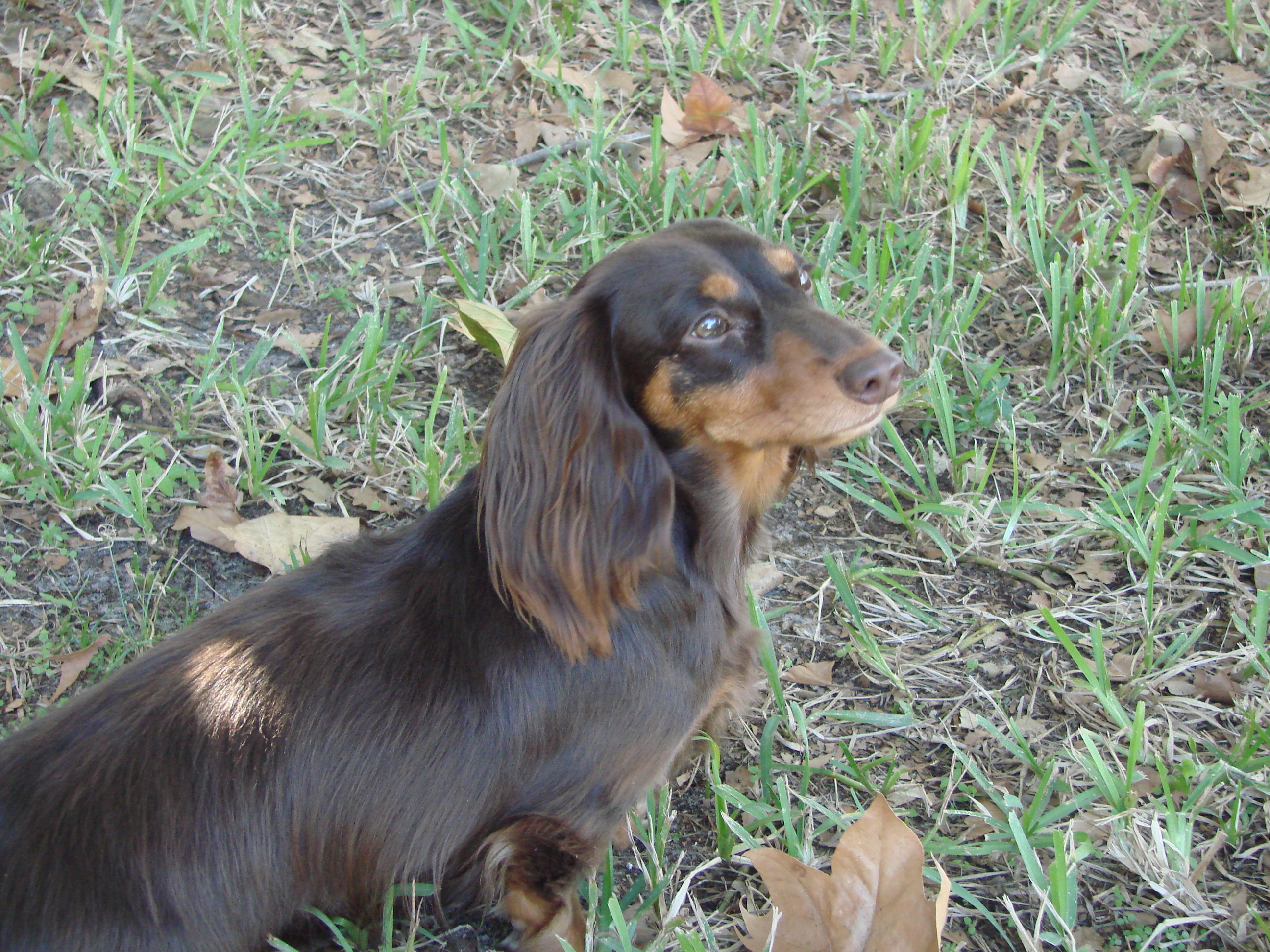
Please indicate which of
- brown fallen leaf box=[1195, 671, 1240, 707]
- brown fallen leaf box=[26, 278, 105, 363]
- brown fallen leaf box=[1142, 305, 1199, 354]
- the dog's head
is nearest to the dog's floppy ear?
the dog's head

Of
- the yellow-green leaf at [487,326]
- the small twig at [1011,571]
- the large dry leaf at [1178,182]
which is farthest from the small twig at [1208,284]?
the yellow-green leaf at [487,326]

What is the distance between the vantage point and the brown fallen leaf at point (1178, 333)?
3170mm

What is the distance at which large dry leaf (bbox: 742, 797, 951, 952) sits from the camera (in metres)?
1.79

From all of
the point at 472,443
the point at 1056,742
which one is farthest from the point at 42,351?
the point at 1056,742

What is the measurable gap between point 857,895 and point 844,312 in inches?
75.3

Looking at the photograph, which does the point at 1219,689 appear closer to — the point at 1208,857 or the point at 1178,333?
the point at 1208,857

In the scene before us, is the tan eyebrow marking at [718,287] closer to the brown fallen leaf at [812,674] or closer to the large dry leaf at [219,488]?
the brown fallen leaf at [812,674]

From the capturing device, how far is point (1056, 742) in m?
2.38

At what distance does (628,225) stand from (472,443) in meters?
1.01

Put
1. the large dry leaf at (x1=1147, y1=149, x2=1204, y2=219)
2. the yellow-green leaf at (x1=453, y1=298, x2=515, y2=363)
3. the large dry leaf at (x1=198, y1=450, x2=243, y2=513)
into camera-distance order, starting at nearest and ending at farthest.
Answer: the large dry leaf at (x1=198, y1=450, x2=243, y2=513), the yellow-green leaf at (x1=453, y1=298, x2=515, y2=363), the large dry leaf at (x1=1147, y1=149, x2=1204, y2=219)

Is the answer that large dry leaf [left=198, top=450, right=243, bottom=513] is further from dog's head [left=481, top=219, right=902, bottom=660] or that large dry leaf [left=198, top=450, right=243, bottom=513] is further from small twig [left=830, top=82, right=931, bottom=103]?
small twig [left=830, top=82, right=931, bottom=103]

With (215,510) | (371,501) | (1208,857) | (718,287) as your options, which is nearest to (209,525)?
(215,510)

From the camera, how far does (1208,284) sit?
329cm

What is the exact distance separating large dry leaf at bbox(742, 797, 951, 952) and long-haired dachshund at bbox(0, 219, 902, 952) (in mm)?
346
